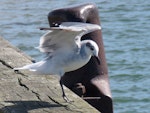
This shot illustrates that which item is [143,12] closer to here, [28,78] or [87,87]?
[87,87]

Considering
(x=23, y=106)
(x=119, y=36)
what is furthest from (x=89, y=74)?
(x=119, y=36)

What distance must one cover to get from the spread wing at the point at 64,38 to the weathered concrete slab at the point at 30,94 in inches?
9.6

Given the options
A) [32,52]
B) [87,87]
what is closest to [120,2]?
[32,52]

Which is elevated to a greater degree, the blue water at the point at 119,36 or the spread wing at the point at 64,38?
the spread wing at the point at 64,38

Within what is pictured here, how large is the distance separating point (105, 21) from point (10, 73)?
9.61 meters

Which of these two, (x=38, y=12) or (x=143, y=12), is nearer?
(x=143, y=12)

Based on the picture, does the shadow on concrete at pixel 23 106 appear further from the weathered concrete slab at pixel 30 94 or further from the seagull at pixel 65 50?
the seagull at pixel 65 50

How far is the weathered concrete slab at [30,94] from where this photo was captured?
14.7 feet

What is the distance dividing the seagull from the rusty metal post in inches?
28.3

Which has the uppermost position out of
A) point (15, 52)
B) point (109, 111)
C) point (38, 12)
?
point (15, 52)

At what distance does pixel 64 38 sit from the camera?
556 cm

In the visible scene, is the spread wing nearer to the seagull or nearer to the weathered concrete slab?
the seagull

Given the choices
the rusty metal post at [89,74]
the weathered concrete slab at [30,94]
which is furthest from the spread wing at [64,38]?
the rusty metal post at [89,74]

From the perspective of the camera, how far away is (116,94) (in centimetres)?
941
